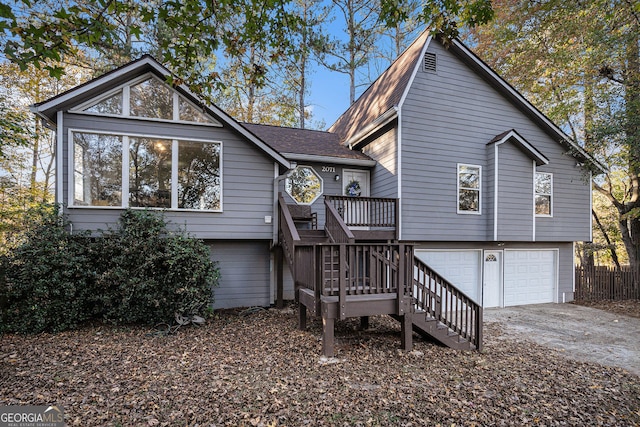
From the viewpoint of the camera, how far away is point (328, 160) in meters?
9.47

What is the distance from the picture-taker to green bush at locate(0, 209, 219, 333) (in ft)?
19.2

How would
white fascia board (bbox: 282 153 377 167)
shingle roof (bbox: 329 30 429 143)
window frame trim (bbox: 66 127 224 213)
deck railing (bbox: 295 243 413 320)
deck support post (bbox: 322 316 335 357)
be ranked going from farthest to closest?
white fascia board (bbox: 282 153 377 167), shingle roof (bbox: 329 30 429 143), window frame trim (bbox: 66 127 224 213), deck railing (bbox: 295 243 413 320), deck support post (bbox: 322 316 335 357)

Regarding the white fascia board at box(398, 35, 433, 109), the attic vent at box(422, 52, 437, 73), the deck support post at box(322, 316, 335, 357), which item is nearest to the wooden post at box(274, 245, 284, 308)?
the deck support post at box(322, 316, 335, 357)

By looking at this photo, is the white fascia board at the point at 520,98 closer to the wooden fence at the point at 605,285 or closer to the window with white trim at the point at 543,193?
the window with white trim at the point at 543,193

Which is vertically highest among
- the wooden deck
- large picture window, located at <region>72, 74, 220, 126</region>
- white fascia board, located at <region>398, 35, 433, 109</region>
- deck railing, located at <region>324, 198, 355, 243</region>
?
white fascia board, located at <region>398, 35, 433, 109</region>

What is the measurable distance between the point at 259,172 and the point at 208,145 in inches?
52.2

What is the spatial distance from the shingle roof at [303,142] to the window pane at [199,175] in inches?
69.7

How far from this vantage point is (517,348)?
19.7 ft

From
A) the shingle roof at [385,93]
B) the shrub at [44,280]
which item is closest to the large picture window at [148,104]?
the shrub at [44,280]

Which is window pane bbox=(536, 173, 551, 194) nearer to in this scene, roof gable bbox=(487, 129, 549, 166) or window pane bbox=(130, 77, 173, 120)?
roof gable bbox=(487, 129, 549, 166)

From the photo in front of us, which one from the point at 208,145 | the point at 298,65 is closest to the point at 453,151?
the point at 208,145

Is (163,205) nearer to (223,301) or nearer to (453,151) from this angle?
(223,301)

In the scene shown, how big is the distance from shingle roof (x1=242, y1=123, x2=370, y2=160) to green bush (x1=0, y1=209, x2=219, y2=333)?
393cm

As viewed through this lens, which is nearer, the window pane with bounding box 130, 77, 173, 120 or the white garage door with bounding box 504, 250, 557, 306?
the window pane with bounding box 130, 77, 173, 120
